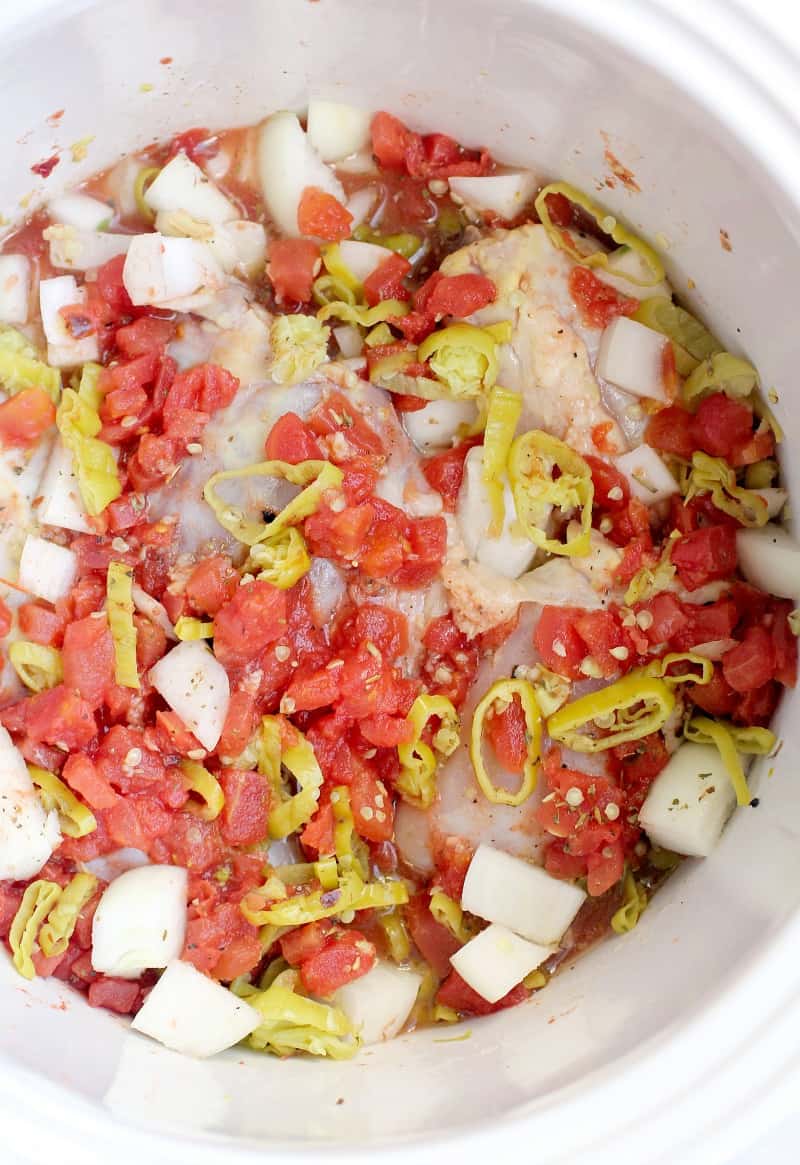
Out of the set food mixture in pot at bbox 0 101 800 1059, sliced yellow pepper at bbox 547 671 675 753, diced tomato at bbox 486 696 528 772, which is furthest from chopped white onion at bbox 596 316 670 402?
diced tomato at bbox 486 696 528 772

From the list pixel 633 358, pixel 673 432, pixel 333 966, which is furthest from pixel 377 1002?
pixel 633 358

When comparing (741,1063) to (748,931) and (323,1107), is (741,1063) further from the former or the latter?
(323,1107)

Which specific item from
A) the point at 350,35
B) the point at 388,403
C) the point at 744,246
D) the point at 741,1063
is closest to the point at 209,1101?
the point at 741,1063

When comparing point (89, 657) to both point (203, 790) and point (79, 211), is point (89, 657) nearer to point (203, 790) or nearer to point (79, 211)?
point (203, 790)

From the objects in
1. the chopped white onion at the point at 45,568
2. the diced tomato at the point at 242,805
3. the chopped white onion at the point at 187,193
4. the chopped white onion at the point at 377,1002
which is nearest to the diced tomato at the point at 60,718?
the chopped white onion at the point at 45,568

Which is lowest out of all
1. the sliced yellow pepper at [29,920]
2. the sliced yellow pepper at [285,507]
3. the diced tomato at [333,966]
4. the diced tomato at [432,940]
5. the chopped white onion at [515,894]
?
the sliced yellow pepper at [29,920]

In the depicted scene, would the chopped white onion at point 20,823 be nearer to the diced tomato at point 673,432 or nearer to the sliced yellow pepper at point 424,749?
the sliced yellow pepper at point 424,749
